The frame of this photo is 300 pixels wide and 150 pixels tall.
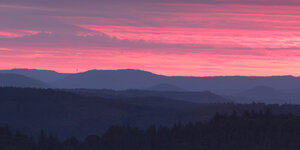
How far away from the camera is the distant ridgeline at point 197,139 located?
162 meters

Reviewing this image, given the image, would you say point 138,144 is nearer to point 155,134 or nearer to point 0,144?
point 155,134

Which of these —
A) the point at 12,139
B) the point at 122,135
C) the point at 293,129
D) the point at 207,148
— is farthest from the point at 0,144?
the point at 293,129

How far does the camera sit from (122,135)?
178 meters

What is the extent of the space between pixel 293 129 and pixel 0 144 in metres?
71.0

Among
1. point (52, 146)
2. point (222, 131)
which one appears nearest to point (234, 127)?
point (222, 131)

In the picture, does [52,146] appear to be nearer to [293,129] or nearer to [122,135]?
[122,135]

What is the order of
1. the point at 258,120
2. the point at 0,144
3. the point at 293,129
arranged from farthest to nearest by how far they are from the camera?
the point at 258,120 < the point at 293,129 < the point at 0,144

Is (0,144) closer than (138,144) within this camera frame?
Answer: Yes

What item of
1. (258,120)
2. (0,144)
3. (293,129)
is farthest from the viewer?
(258,120)

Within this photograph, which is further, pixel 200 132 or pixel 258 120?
pixel 258 120

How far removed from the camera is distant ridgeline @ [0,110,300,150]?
162 meters

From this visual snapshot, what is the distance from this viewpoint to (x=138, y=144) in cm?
17162

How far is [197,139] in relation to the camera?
168000mm

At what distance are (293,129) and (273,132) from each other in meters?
5.06
